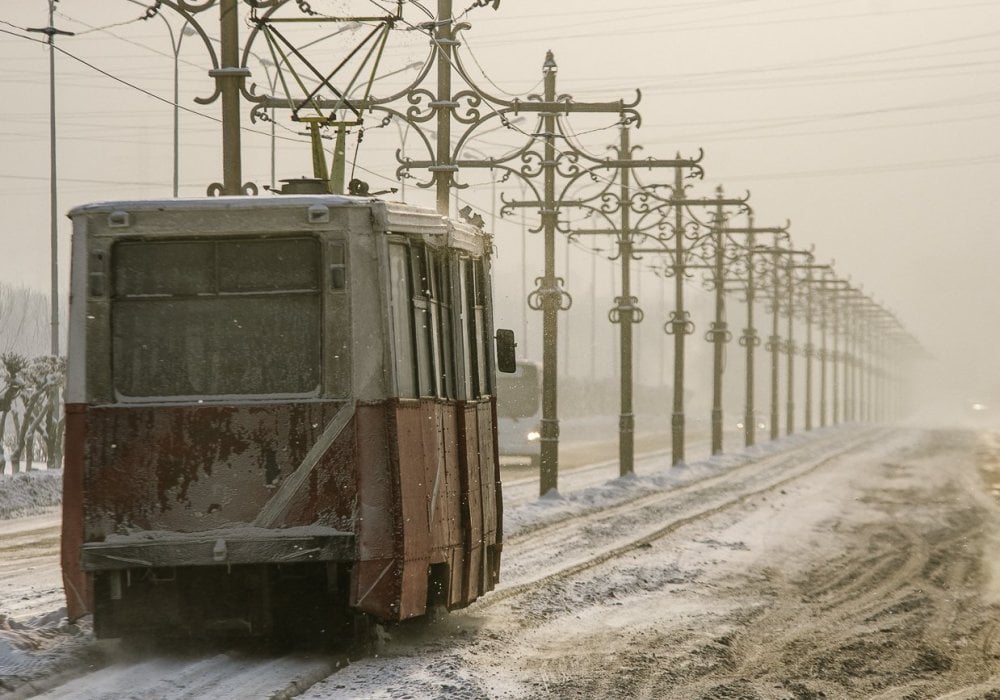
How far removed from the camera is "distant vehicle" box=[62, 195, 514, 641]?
10164mm

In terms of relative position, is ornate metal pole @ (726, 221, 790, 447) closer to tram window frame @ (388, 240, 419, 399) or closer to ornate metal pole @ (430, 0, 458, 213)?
ornate metal pole @ (430, 0, 458, 213)

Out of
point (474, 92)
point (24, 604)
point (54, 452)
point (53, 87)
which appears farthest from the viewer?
point (53, 87)

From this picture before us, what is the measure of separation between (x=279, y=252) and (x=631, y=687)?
11.4 feet

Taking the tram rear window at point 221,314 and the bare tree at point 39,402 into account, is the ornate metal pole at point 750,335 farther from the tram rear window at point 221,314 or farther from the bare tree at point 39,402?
the tram rear window at point 221,314

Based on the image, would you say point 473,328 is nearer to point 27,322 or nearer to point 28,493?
point 28,493

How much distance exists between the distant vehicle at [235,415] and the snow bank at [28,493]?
15315 mm

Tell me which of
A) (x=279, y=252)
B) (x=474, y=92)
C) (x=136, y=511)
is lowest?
(x=136, y=511)

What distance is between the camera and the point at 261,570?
10414 mm

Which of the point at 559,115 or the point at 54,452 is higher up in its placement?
the point at 559,115

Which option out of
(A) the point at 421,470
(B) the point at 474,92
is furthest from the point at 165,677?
(B) the point at 474,92

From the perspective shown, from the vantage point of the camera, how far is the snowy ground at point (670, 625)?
995 cm

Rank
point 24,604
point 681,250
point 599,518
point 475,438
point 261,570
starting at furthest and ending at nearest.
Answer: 1. point 681,250
2. point 599,518
3. point 24,604
4. point 475,438
5. point 261,570

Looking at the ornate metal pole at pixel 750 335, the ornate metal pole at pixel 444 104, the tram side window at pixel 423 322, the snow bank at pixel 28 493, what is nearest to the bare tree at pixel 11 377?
the snow bank at pixel 28 493

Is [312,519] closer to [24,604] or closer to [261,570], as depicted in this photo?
[261,570]
